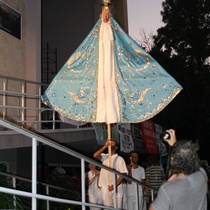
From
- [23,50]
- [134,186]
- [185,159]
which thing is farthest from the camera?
[23,50]

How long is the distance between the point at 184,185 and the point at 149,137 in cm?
1071

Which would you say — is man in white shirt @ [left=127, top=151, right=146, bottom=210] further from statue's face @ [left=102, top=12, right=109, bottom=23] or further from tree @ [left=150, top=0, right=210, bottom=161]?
tree @ [left=150, top=0, right=210, bottom=161]

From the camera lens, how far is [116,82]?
4.77 m

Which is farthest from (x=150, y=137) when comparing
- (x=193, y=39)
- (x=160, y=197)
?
(x=193, y=39)

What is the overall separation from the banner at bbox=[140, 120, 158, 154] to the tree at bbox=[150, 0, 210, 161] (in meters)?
10.5

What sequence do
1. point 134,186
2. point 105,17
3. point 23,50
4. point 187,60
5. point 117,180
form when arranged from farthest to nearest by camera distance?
point 187,60 → point 23,50 → point 134,186 → point 117,180 → point 105,17

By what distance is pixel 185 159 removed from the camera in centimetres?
261

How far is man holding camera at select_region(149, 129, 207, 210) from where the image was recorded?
7.94ft

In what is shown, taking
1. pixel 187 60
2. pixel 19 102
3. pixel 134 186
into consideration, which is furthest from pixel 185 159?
pixel 187 60

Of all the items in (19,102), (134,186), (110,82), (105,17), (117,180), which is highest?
(105,17)

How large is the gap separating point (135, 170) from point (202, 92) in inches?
762

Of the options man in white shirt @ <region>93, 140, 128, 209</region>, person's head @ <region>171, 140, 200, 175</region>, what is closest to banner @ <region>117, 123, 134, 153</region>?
man in white shirt @ <region>93, 140, 128, 209</region>

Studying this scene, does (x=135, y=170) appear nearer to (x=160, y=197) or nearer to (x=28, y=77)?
(x=160, y=197)

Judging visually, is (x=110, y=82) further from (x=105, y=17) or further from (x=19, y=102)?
(x=19, y=102)
